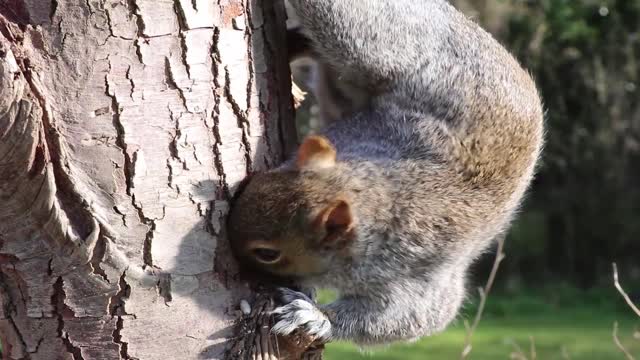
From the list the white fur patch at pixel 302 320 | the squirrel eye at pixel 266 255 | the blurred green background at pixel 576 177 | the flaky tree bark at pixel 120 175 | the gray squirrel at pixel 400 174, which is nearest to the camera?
the flaky tree bark at pixel 120 175

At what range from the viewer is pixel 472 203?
2738 millimetres

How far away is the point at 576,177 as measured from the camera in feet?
36.4

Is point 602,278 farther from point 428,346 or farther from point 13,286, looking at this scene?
point 13,286

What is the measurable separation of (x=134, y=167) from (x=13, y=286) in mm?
342

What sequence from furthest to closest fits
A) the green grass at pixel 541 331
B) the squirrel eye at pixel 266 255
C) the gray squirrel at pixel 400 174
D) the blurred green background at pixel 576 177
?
the blurred green background at pixel 576 177 → the green grass at pixel 541 331 → the gray squirrel at pixel 400 174 → the squirrel eye at pixel 266 255

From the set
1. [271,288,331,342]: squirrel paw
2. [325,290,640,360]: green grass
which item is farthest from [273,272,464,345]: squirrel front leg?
[325,290,640,360]: green grass

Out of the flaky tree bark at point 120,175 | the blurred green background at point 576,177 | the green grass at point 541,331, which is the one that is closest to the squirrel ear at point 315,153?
the flaky tree bark at point 120,175

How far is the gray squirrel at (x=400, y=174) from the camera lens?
8.23ft

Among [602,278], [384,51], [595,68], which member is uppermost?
[384,51]

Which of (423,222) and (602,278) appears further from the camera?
(602,278)

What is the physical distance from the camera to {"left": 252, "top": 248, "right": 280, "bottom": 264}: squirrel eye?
7.88ft

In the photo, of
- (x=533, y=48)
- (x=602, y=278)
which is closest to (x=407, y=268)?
(x=533, y=48)

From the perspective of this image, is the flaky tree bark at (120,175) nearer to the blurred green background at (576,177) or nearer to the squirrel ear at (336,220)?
the squirrel ear at (336,220)

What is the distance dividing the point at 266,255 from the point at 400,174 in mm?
440
